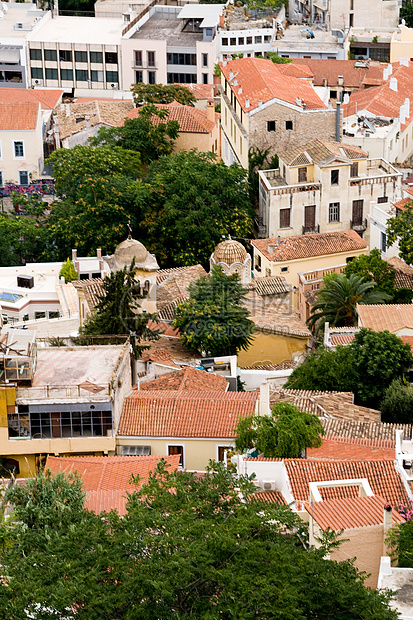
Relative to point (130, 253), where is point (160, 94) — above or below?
above

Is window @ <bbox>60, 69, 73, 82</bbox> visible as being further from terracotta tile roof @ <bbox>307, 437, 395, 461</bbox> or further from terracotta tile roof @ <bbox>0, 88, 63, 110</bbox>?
terracotta tile roof @ <bbox>307, 437, 395, 461</bbox>

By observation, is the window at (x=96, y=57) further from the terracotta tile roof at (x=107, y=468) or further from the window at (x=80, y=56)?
the terracotta tile roof at (x=107, y=468)

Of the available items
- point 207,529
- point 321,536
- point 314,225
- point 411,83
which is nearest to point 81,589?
point 207,529

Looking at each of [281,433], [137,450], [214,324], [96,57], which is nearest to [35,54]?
[96,57]

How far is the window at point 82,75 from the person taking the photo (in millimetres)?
100000

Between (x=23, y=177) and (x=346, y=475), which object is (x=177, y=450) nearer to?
(x=346, y=475)

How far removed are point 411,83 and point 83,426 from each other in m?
A: 55.7

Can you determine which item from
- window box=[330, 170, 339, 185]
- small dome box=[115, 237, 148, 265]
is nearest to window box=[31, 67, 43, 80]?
window box=[330, 170, 339, 185]

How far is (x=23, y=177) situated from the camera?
257 feet

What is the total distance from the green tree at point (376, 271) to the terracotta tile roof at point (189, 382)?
12579 mm

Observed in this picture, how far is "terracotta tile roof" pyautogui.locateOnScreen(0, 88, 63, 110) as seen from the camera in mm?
85812

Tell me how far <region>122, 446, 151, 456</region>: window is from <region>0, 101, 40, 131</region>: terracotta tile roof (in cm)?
4238

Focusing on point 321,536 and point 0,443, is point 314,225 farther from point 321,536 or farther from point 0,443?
point 321,536

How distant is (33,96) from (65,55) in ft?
40.6
